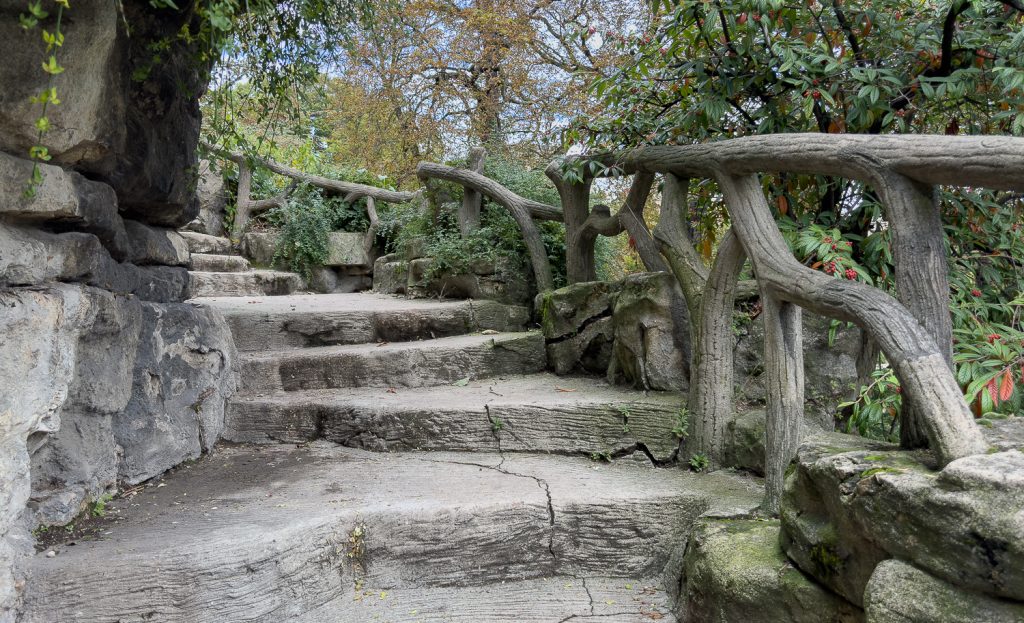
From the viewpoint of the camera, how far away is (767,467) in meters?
2.78

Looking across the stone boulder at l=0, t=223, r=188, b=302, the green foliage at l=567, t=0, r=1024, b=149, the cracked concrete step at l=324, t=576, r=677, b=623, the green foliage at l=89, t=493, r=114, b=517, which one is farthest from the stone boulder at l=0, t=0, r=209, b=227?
the green foliage at l=567, t=0, r=1024, b=149

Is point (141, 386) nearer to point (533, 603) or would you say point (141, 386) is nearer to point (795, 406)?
point (533, 603)

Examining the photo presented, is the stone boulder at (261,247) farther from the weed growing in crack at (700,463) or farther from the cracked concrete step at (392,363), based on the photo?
the weed growing in crack at (700,463)

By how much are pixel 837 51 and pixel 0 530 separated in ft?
13.0

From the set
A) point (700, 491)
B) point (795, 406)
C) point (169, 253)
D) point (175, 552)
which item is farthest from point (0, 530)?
point (795, 406)

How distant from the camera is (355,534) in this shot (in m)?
2.73

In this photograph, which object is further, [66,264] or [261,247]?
[261,247]

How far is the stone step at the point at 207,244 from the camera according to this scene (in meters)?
8.18

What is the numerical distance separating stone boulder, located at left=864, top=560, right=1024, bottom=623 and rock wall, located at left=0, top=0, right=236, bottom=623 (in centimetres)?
240

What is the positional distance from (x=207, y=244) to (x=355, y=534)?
6545 mm

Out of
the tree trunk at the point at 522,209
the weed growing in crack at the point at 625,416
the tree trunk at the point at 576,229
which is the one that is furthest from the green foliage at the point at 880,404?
the tree trunk at the point at 522,209

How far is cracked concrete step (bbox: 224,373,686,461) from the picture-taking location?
11.6 ft

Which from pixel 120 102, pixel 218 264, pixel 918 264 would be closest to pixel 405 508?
pixel 120 102

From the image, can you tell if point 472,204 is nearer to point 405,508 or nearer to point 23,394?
point 405,508
